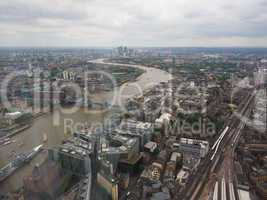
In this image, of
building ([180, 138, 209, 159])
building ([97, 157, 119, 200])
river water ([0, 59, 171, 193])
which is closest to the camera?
building ([97, 157, 119, 200])

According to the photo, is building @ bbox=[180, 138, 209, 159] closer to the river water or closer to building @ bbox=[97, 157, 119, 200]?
building @ bbox=[97, 157, 119, 200]

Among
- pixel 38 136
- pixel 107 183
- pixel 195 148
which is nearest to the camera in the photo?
pixel 107 183

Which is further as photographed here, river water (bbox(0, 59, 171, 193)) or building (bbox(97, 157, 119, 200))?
river water (bbox(0, 59, 171, 193))

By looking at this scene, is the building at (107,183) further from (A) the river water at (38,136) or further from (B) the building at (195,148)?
(B) the building at (195,148)

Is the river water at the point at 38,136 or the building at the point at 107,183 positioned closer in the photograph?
the building at the point at 107,183

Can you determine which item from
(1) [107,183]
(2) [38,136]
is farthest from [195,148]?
(2) [38,136]

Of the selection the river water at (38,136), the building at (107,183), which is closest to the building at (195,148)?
the building at (107,183)

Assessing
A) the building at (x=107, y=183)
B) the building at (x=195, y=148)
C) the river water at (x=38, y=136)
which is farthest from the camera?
the building at (x=195, y=148)

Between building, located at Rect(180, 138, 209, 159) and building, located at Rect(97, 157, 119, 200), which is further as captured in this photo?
building, located at Rect(180, 138, 209, 159)

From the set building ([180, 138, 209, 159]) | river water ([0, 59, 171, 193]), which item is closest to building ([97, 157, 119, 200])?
river water ([0, 59, 171, 193])

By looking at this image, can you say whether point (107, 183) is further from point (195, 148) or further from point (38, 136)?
point (38, 136)

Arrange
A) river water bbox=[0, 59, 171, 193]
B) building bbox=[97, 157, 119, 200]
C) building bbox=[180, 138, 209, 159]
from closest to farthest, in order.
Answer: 1. building bbox=[97, 157, 119, 200]
2. river water bbox=[0, 59, 171, 193]
3. building bbox=[180, 138, 209, 159]

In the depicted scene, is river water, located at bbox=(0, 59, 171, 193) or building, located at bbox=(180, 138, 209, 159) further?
building, located at bbox=(180, 138, 209, 159)
